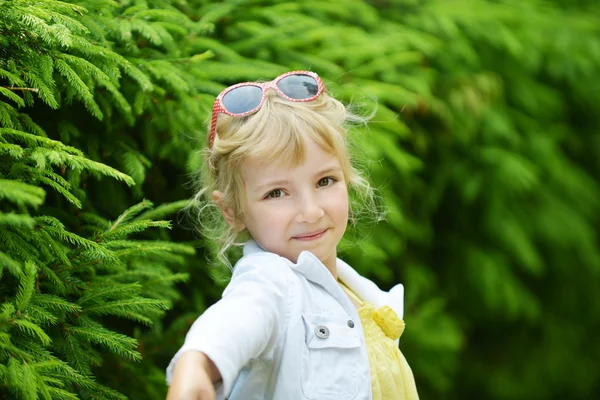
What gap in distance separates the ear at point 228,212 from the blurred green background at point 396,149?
259 mm

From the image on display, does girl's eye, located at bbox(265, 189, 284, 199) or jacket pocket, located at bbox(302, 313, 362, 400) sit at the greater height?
girl's eye, located at bbox(265, 189, 284, 199)

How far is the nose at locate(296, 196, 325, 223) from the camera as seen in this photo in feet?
6.22

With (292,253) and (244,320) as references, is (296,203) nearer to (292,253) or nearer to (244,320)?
(292,253)

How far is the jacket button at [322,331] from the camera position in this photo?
1800mm

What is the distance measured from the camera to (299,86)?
2.04m

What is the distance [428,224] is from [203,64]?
1.96 meters

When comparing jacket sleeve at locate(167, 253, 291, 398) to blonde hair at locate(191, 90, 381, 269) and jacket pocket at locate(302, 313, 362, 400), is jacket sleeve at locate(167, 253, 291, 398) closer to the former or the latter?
jacket pocket at locate(302, 313, 362, 400)

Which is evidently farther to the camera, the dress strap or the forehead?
the dress strap

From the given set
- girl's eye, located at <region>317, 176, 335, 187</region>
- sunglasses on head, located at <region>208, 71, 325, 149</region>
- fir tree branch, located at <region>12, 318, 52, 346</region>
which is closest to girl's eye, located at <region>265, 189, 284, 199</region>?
girl's eye, located at <region>317, 176, 335, 187</region>

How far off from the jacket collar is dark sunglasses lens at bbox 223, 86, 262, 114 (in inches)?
14.2

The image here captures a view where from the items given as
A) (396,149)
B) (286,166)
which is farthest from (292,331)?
(396,149)

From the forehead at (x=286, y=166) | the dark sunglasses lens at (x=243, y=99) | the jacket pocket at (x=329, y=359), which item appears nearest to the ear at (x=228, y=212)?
the forehead at (x=286, y=166)

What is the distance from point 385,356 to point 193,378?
731 mm

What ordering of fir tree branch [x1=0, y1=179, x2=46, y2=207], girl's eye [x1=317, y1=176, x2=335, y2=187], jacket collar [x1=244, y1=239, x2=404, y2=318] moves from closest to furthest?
fir tree branch [x1=0, y1=179, x2=46, y2=207] < jacket collar [x1=244, y1=239, x2=404, y2=318] < girl's eye [x1=317, y1=176, x2=335, y2=187]
